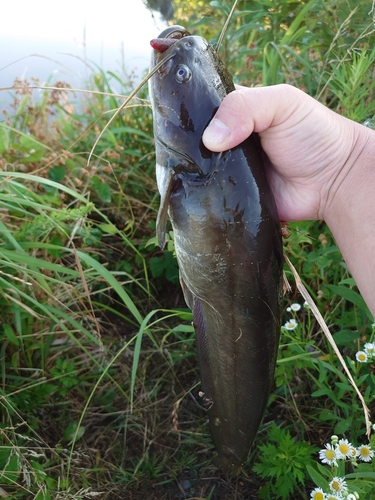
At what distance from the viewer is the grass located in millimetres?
1670

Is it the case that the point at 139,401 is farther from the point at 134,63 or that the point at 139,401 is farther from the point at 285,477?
the point at 134,63

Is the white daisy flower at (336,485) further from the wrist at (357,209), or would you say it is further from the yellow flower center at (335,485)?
the wrist at (357,209)

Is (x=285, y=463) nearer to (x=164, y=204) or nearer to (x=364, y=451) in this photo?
(x=364, y=451)

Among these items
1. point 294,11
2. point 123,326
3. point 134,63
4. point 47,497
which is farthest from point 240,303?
point 134,63

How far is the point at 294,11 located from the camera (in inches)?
93.5

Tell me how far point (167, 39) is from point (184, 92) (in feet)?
0.65

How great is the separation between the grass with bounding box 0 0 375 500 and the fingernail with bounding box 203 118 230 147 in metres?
0.50

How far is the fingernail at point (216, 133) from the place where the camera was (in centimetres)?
118

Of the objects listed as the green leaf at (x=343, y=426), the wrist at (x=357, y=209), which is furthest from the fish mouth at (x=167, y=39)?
the green leaf at (x=343, y=426)

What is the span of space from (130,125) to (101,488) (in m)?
2.24

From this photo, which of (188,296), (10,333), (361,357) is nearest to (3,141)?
(10,333)

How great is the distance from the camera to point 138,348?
1.71m

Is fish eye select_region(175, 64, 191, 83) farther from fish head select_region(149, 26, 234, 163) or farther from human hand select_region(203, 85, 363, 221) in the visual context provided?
human hand select_region(203, 85, 363, 221)

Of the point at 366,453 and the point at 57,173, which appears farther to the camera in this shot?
the point at 57,173
